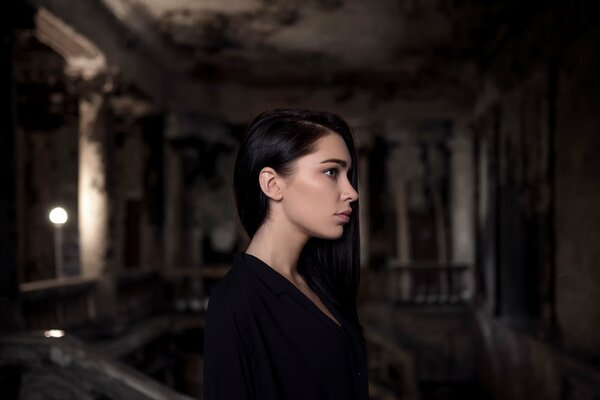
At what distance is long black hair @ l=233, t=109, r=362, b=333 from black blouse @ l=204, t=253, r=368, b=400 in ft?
0.57

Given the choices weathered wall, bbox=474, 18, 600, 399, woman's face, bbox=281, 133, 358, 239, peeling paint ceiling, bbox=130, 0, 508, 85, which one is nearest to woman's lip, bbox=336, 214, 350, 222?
woman's face, bbox=281, 133, 358, 239

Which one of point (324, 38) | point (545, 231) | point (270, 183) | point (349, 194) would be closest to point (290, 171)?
point (270, 183)

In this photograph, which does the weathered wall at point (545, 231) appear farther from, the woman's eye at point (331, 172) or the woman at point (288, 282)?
the woman's eye at point (331, 172)

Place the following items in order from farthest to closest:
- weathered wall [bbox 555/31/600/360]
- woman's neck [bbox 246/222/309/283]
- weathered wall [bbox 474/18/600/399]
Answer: weathered wall [bbox 474/18/600/399] → weathered wall [bbox 555/31/600/360] → woman's neck [bbox 246/222/309/283]

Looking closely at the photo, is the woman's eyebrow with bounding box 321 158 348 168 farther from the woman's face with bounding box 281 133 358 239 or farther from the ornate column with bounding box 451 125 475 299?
the ornate column with bounding box 451 125 475 299

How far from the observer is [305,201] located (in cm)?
170

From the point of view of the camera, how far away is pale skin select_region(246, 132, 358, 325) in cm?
169

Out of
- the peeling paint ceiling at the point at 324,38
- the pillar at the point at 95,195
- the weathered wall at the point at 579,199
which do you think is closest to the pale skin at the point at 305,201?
the weathered wall at the point at 579,199

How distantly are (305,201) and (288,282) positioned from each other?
0.77ft

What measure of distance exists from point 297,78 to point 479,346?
601 centimetres

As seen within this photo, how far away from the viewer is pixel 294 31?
29.2 ft

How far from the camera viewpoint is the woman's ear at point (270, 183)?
1696 mm

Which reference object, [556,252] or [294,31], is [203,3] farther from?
[556,252]

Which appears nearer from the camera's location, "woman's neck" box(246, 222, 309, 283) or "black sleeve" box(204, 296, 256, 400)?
"black sleeve" box(204, 296, 256, 400)
